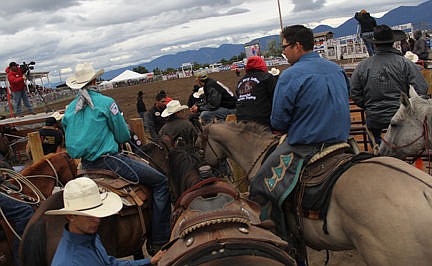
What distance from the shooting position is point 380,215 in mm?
2531

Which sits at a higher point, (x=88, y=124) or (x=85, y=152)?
(x=88, y=124)

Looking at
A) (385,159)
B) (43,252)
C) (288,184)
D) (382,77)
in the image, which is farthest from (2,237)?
(382,77)

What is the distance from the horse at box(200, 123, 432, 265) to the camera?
7.95 ft


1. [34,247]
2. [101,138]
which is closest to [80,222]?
[34,247]

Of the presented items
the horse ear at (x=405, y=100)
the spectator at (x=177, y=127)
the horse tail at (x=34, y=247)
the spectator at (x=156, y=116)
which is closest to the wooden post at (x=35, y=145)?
the spectator at (x=177, y=127)

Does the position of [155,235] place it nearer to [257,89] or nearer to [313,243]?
[313,243]

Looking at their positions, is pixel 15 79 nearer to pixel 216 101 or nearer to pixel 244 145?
pixel 216 101

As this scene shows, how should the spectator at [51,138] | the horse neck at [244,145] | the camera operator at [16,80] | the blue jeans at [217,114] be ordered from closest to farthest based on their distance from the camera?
1. the horse neck at [244,145]
2. the spectator at [51,138]
3. the blue jeans at [217,114]
4. the camera operator at [16,80]

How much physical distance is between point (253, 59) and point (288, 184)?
248 centimetres

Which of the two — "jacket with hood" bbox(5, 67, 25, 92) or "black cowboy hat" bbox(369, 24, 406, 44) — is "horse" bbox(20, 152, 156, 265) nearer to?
"black cowboy hat" bbox(369, 24, 406, 44)

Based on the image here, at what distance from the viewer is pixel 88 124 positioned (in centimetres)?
379

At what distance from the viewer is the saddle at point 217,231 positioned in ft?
6.66

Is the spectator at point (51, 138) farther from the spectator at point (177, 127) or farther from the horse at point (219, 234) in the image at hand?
the horse at point (219, 234)

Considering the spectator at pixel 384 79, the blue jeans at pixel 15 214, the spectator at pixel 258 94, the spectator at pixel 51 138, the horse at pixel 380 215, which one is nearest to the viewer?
the horse at pixel 380 215
